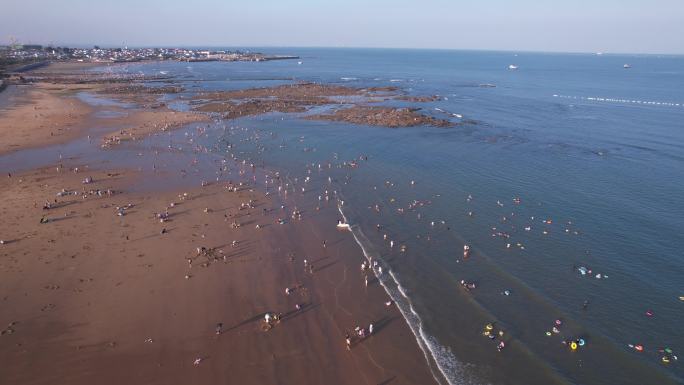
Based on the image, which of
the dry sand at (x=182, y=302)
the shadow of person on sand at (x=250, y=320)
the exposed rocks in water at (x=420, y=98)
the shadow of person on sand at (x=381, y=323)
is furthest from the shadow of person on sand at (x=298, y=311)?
the exposed rocks in water at (x=420, y=98)

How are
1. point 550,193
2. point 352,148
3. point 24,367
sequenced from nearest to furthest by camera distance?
1. point 24,367
2. point 550,193
3. point 352,148

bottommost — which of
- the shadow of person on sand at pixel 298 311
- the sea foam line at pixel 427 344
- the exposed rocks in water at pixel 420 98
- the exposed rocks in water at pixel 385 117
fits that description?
the sea foam line at pixel 427 344

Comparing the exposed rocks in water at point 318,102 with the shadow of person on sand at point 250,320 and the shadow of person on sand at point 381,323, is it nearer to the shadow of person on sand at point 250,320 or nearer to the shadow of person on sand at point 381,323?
the shadow of person on sand at point 381,323

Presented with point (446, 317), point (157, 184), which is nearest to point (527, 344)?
point (446, 317)

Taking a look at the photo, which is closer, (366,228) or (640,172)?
(366,228)

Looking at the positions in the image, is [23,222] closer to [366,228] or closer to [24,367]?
[24,367]

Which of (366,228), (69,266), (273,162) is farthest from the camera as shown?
(273,162)
